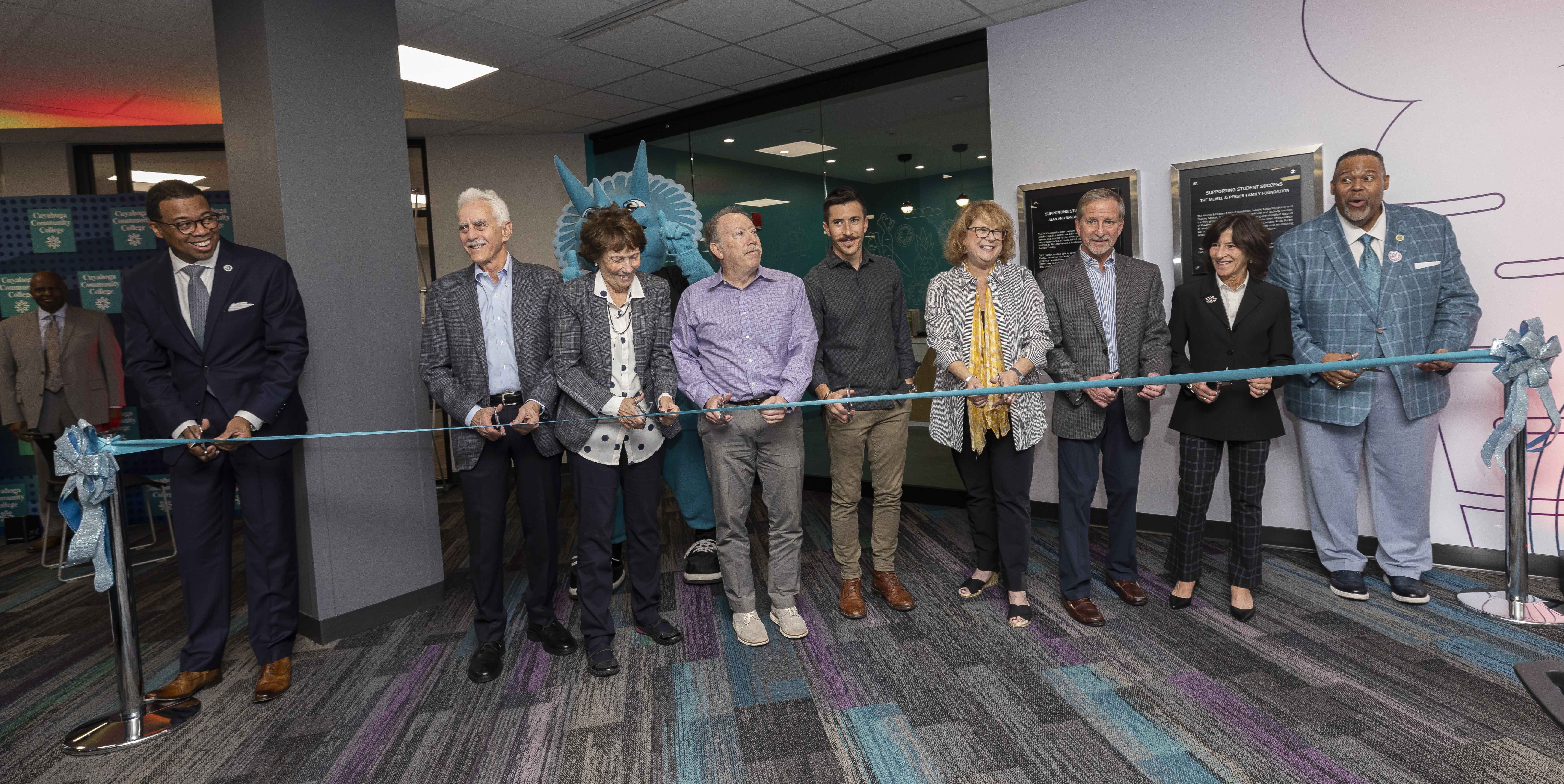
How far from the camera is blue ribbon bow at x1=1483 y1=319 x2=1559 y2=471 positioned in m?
2.74

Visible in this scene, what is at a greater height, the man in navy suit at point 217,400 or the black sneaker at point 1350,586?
the man in navy suit at point 217,400

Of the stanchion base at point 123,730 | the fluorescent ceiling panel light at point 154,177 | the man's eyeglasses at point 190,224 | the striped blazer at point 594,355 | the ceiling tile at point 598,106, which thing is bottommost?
the stanchion base at point 123,730

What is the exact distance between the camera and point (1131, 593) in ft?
10.7

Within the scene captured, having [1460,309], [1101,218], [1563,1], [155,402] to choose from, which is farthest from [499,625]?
[1563,1]

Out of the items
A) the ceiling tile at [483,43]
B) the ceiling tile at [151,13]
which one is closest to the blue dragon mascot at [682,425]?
the ceiling tile at [483,43]

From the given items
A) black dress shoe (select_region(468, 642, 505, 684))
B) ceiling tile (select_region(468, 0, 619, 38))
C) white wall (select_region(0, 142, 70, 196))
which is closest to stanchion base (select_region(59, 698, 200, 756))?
black dress shoe (select_region(468, 642, 505, 684))

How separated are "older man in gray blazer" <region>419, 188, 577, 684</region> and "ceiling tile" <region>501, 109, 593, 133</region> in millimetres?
3503

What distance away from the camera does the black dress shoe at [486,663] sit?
2840mm

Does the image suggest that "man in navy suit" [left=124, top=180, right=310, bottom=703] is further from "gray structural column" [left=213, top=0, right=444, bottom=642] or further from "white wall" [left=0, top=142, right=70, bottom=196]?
"white wall" [left=0, top=142, right=70, bottom=196]

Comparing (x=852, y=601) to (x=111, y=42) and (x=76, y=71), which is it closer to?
(x=111, y=42)

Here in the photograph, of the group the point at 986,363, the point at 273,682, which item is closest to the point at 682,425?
the point at 986,363

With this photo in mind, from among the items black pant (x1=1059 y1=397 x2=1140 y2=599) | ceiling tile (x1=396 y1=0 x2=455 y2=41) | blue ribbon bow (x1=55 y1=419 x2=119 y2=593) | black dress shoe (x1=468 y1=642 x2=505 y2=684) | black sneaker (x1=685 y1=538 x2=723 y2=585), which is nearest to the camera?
blue ribbon bow (x1=55 y1=419 x2=119 y2=593)

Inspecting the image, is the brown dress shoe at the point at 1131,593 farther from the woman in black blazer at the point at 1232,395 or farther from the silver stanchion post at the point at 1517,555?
the silver stanchion post at the point at 1517,555

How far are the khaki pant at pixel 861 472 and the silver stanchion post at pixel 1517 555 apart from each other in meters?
2.26
